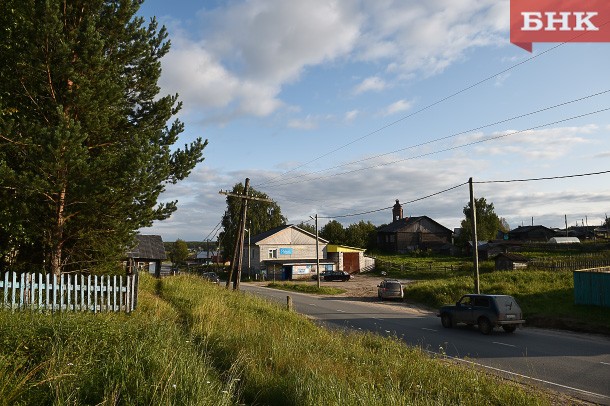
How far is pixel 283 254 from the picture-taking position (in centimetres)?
6938

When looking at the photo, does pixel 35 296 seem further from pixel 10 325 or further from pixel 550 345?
pixel 550 345

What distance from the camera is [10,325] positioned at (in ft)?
26.3

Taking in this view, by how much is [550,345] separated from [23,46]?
18.5m

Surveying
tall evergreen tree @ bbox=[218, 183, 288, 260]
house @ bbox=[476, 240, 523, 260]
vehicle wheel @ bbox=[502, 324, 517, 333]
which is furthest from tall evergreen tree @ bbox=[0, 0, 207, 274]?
tall evergreen tree @ bbox=[218, 183, 288, 260]

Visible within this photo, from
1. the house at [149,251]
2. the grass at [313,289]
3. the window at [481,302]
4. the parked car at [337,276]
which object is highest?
the house at [149,251]

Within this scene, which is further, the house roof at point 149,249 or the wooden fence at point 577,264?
the house roof at point 149,249

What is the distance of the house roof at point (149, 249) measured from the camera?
38000 millimetres

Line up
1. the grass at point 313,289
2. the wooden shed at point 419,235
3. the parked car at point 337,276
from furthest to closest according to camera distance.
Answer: the wooden shed at point 419,235
the parked car at point 337,276
the grass at point 313,289

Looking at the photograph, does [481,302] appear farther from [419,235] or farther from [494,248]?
[419,235]

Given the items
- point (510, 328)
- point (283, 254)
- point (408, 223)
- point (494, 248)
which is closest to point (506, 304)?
point (510, 328)

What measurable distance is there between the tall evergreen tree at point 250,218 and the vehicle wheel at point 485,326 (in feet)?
225

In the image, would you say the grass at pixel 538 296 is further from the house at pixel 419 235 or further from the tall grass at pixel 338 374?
the house at pixel 419 235

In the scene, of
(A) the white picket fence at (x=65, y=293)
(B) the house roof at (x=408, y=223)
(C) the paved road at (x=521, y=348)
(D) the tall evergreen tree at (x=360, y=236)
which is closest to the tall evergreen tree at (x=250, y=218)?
(D) the tall evergreen tree at (x=360, y=236)

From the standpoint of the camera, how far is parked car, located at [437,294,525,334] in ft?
62.5
